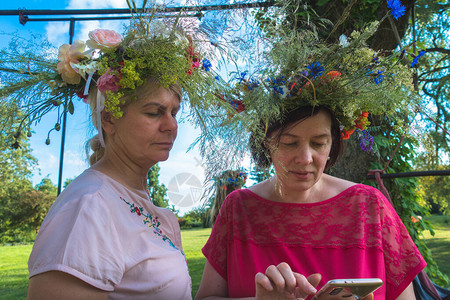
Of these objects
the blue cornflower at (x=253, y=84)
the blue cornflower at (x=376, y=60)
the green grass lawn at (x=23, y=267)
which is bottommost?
the green grass lawn at (x=23, y=267)

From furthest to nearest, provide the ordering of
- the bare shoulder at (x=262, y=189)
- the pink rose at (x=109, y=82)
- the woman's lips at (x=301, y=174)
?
the bare shoulder at (x=262, y=189) < the woman's lips at (x=301, y=174) < the pink rose at (x=109, y=82)

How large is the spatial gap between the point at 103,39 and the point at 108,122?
33cm

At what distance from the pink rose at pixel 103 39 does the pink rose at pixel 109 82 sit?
12 cm

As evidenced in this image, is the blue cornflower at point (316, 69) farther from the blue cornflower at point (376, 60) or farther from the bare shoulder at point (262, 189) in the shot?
the bare shoulder at point (262, 189)

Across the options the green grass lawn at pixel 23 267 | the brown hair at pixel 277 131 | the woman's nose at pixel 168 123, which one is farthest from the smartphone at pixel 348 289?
the green grass lawn at pixel 23 267

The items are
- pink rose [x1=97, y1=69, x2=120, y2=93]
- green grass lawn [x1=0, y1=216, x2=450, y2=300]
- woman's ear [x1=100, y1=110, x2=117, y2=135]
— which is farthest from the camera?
green grass lawn [x1=0, y1=216, x2=450, y2=300]

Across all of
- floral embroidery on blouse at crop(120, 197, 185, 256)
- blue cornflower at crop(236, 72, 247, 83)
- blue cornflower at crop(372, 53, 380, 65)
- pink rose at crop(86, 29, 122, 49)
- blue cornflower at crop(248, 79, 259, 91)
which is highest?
blue cornflower at crop(372, 53, 380, 65)

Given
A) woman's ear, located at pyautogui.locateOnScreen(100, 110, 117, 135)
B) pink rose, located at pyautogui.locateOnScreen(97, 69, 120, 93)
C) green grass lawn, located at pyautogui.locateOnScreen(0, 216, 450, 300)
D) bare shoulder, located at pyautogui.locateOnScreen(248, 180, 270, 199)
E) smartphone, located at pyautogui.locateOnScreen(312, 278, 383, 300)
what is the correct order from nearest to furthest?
smartphone, located at pyautogui.locateOnScreen(312, 278, 383, 300), pink rose, located at pyautogui.locateOnScreen(97, 69, 120, 93), woman's ear, located at pyautogui.locateOnScreen(100, 110, 117, 135), bare shoulder, located at pyautogui.locateOnScreen(248, 180, 270, 199), green grass lawn, located at pyautogui.locateOnScreen(0, 216, 450, 300)

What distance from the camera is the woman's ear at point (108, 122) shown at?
1.48 m

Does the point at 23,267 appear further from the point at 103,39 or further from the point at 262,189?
the point at 103,39

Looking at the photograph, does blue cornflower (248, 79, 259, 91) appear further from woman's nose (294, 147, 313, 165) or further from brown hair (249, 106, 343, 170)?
woman's nose (294, 147, 313, 165)

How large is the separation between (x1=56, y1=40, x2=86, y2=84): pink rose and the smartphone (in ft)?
4.00

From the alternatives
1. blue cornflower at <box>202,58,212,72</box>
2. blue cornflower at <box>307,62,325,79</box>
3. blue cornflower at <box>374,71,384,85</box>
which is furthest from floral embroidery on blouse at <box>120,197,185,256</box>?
blue cornflower at <box>374,71,384,85</box>

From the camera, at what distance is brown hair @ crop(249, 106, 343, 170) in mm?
1527
